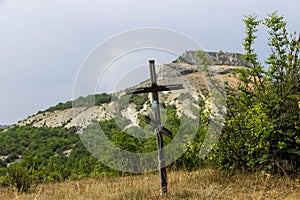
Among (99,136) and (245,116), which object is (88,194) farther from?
(245,116)

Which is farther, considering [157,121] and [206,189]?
[206,189]

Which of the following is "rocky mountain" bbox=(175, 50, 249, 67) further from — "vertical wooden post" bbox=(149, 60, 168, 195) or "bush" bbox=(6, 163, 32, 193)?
"bush" bbox=(6, 163, 32, 193)

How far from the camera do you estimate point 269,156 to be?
7758 mm

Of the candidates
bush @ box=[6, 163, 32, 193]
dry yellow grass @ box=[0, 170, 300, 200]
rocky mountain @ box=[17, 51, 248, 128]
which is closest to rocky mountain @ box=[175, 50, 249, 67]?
rocky mountain @ box=[17, 51, 248, 128]

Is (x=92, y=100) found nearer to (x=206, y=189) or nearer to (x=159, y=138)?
(x=159, y=138)

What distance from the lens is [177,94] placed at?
755 cm

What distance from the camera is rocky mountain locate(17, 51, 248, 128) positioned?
22.1ft

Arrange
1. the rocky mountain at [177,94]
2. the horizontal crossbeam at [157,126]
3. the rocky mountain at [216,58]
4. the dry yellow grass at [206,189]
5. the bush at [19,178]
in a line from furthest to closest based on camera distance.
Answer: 1. the bush at [19,178]
2. the rocky mountain at [216,58]
3. the rocky mountain at [177,94]
4. the horizontal crossbeam at [157,126]
5. the dry yellow grass at [206,189]

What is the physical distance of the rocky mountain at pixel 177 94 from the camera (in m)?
6.73

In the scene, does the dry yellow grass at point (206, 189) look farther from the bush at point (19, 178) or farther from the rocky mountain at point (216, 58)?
the rocky mountain at point (216, 58)

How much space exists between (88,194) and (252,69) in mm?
4131

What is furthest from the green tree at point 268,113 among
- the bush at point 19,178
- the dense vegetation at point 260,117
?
the bush at point 19,178

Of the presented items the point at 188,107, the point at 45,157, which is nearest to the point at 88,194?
the point at 188,107

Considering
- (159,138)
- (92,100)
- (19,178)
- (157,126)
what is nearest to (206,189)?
(159,138)
